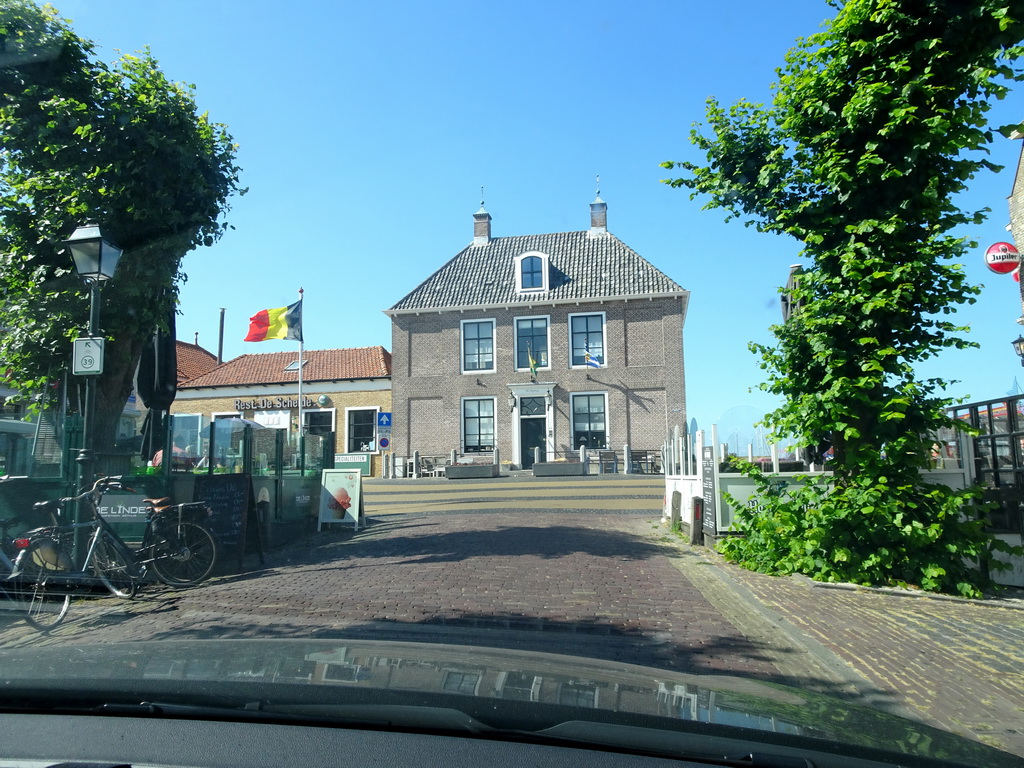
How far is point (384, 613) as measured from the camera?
6344mm

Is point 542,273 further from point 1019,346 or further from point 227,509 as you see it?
point 227,509

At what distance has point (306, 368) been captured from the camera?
1364 inches

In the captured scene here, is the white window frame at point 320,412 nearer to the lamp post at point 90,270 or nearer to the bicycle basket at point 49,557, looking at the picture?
the lamp post at point 90,270

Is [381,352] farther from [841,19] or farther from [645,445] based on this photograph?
[841,19]

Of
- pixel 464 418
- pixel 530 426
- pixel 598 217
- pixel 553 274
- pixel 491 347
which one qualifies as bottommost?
pixel 530 426

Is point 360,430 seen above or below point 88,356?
above

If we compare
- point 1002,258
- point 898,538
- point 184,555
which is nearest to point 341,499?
point 184,555

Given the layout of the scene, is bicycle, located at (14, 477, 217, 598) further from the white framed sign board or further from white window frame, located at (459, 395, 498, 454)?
white window frame, located at (459, 395, 498, 454)

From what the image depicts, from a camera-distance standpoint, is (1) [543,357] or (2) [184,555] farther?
→ (1) [543,357]

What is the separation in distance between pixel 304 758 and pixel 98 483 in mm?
6778

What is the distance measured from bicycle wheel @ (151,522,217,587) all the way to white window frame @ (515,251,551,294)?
78.2ft

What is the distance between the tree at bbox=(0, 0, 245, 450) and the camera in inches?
348

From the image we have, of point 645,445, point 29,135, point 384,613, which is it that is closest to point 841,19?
point 384,613

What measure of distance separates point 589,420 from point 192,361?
2340 centimetres
